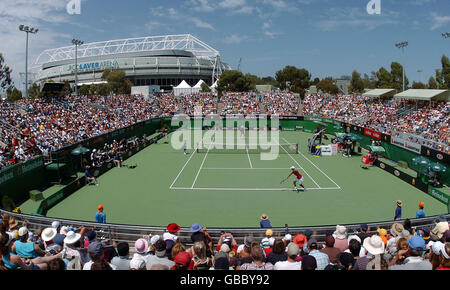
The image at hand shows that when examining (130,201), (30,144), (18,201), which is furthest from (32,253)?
(30,144)

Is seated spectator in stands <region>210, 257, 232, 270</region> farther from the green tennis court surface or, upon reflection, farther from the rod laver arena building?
the rod laver arena building

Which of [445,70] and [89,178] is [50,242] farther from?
[445,70]

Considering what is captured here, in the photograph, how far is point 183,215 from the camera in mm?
16094

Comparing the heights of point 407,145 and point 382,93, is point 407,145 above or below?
below

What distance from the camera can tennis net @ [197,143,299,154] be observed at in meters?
34.3

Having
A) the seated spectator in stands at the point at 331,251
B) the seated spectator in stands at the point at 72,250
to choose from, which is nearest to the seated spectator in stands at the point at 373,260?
the seated spectator in stands at the point at 331,251

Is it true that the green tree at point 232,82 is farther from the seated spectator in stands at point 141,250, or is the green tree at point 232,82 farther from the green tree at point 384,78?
the seated spectator in stands at point 141,250

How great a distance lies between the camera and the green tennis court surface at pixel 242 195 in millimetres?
15891

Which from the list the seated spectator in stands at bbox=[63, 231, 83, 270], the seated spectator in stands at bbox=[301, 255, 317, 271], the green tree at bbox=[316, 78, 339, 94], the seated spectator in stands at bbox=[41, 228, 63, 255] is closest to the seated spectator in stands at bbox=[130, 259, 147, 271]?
the seated spectator in stands at bbox=[63, 231, 83, 270]

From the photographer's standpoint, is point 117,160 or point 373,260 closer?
point 373,260

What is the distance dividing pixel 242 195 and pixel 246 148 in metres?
17.1
